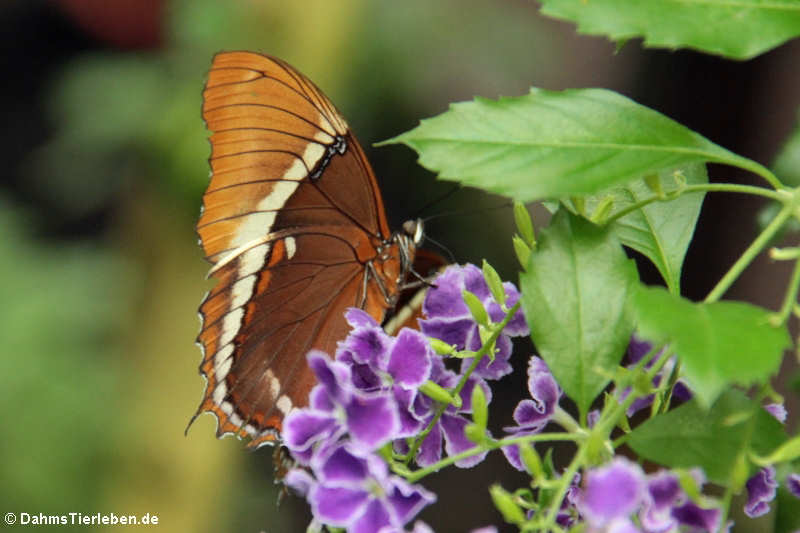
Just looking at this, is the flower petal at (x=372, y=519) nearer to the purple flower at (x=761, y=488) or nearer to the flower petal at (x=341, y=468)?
the flower petal at (x=341, y=468)

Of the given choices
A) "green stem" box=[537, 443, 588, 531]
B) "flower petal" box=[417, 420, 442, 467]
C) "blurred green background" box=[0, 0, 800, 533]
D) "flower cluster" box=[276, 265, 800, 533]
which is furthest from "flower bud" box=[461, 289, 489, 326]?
"blurred green background" box=[0, 0, 800, 533]

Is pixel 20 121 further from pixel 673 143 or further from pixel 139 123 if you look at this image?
pixel 673 143

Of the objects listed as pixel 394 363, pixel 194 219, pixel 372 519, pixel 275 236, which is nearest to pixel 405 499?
pixel 372 519

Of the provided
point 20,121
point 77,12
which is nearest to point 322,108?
point 77,12

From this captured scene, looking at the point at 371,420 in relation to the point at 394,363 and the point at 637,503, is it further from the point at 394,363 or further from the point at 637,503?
the point at 637,503

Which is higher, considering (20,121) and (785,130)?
(785,130)

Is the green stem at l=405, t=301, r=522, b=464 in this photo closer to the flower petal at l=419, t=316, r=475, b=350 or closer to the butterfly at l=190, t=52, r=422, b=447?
the flower petal at l=419, t=316, r=475, b=350

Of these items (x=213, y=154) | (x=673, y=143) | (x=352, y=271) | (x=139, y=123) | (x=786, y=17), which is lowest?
(x=139, y=123)
